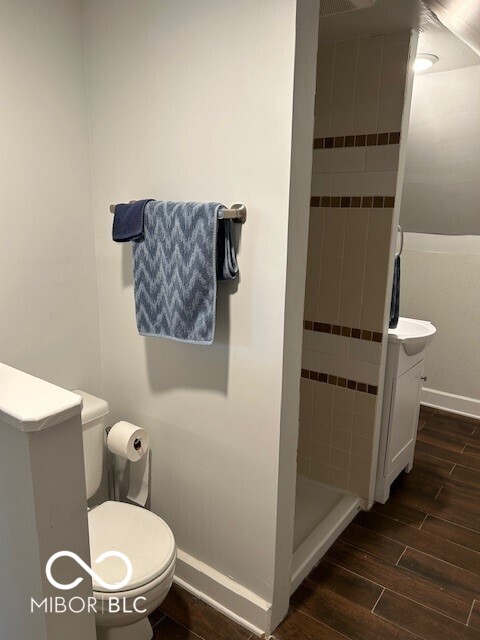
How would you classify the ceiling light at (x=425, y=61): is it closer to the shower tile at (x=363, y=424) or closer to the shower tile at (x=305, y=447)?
the shower tile at (x=363, y=424)

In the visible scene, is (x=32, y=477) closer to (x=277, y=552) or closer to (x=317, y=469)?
(x=277, y=552)

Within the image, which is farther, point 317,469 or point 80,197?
point 317,469

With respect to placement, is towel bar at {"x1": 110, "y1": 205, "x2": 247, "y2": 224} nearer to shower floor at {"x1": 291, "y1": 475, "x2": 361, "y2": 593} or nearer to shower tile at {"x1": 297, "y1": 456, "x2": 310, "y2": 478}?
shower floor at {"x1": 291, "y1": 475, "x2": 361, "y2": 593}

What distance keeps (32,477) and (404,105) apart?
200cm

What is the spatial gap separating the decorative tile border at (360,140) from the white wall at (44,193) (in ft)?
3.61

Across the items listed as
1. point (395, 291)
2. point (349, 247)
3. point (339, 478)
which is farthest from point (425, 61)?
point (339, 478)

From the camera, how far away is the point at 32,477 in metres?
1.05

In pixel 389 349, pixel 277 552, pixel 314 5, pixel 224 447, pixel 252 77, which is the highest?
pixel 314 5

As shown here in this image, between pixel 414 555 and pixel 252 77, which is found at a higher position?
pixel 252 77

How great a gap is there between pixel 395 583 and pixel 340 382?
902 millimetres

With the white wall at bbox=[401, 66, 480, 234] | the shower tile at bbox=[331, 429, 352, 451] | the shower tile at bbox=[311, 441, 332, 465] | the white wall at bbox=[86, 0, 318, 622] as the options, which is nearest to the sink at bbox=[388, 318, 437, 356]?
the shower tile at bbox=[331, 429, 352, 451]

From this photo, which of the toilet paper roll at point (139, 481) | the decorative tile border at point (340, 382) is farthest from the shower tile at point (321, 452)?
the toilet paper roll at point (139, 481)

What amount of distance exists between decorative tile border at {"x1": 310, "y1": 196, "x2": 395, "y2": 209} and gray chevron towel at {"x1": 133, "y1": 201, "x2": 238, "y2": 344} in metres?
0.97

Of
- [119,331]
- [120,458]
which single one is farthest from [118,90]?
[120,458]
